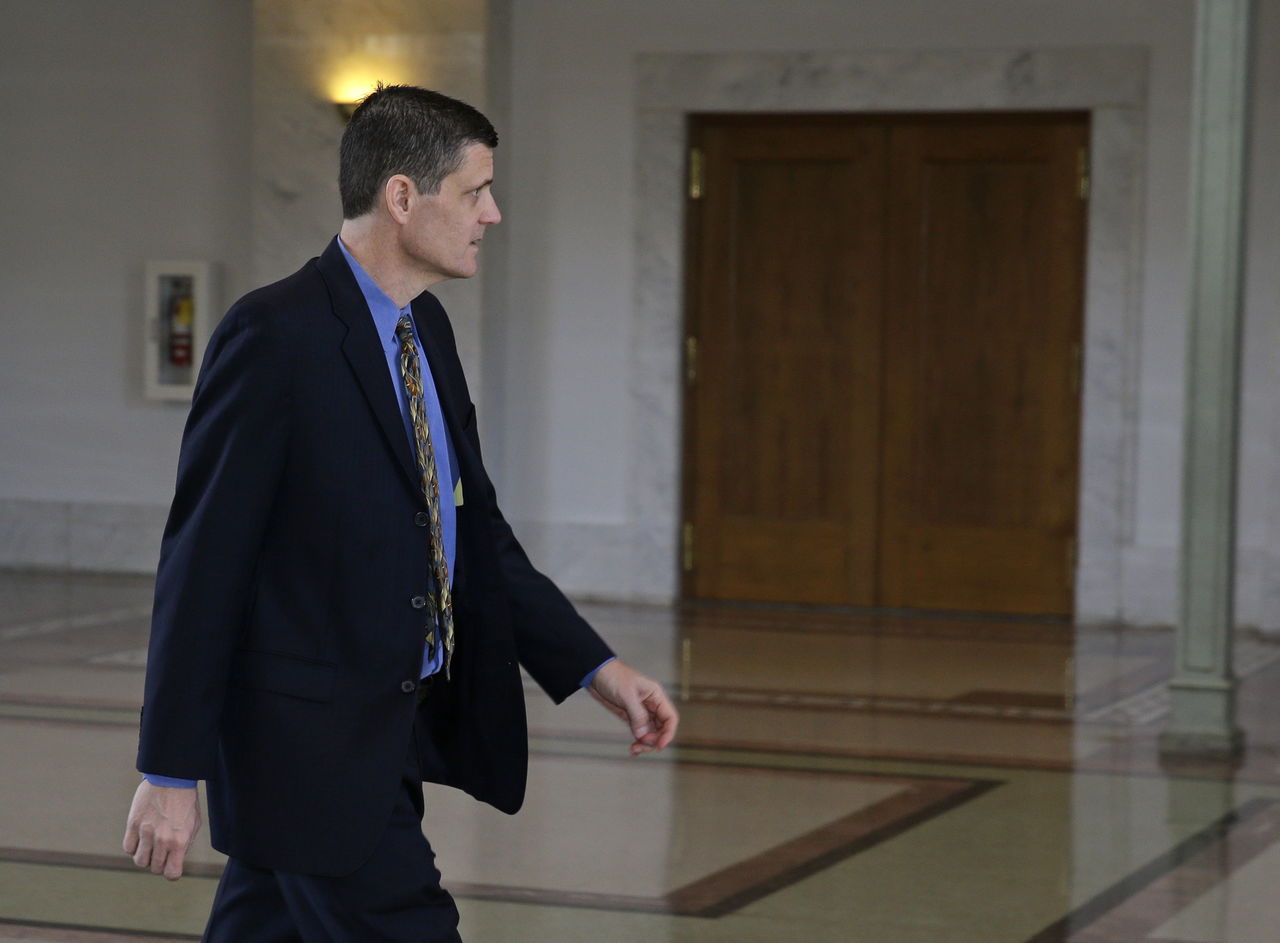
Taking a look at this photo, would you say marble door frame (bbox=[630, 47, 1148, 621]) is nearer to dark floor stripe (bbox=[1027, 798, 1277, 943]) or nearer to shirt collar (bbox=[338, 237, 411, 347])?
dark floor stripe (bbox=[1027, 798, 1277, 943])


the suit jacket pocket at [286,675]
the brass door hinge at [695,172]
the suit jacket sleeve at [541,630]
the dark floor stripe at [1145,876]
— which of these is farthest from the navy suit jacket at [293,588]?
the brass door hinge at [695,172]

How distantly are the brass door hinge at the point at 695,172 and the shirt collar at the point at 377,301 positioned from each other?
24.7 feet

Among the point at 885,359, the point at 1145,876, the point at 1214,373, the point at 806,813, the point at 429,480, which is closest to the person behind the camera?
the point at 429,480

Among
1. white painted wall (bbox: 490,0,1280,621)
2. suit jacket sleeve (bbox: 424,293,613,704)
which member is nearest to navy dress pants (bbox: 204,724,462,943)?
suit jacket sleeve (bbox: 424,293,613,704)

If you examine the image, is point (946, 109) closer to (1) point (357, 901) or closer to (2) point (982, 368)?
(2) point (982, 368)

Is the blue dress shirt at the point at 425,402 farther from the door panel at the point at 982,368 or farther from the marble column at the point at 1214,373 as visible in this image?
the door panel at the point at 982,368

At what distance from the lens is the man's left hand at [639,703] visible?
265cm

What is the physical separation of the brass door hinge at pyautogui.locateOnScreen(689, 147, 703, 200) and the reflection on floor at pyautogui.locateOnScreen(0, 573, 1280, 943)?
Answer: 255 centimetres

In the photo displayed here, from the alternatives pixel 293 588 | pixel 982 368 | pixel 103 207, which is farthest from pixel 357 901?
pixel 103 207

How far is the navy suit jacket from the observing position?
225cm

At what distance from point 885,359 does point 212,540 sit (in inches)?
304

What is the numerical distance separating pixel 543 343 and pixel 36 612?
9.10 ft

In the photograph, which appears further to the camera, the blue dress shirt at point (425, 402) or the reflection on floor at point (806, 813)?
→ the reflection on floor at point (806, 813)

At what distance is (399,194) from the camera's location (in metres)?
2.41
